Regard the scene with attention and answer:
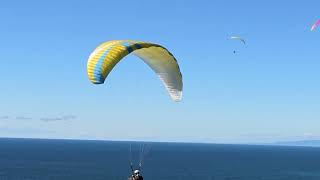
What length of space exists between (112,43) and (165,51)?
2815 mm

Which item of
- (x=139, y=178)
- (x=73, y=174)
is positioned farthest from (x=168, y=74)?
(x=73, y=174)

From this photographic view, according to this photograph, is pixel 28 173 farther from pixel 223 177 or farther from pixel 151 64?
pixel 151 64

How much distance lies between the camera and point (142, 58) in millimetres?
27516

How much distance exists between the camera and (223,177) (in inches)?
5103

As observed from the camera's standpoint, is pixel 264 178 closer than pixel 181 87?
No

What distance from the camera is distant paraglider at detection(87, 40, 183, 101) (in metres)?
22.8

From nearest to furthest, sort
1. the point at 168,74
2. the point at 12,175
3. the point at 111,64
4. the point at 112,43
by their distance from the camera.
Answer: the point at 111,64
the point at 112,43
the point at 168,74
the point at 12,175

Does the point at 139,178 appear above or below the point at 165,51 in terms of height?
below

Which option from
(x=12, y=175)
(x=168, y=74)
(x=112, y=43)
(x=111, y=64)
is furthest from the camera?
(x=12, y=175)

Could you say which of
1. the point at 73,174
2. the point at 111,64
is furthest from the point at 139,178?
the point at 73,174

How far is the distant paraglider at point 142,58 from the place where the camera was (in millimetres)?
22781

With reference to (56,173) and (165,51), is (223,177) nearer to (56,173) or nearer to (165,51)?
(56,173)

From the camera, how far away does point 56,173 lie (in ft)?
423

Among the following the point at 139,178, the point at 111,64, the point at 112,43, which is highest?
the point at 112,43
